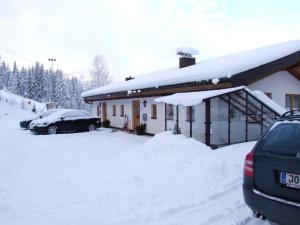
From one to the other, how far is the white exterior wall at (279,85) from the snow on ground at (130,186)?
587cm

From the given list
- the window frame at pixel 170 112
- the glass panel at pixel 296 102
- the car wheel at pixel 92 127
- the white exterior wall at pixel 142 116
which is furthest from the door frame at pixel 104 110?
the glass panel at pixel 296 102

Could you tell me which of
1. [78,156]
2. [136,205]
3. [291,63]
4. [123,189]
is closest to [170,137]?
[78,156]

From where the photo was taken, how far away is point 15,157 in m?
11.0

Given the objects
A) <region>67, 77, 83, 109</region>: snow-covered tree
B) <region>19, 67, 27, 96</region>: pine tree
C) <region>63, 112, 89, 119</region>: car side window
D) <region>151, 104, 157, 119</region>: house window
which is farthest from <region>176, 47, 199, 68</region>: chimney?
<region>19, 67, 27, 96</region>: pine tree

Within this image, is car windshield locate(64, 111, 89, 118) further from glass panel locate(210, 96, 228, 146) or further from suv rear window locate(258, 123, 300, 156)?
suv rear window locate(258, 123, 300, 156)

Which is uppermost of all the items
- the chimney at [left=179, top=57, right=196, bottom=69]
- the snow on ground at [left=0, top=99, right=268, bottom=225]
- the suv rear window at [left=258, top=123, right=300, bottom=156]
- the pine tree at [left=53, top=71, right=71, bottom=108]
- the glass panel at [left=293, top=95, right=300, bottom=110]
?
the pine tree at [left=53, top=71, right=71, bottom=108]

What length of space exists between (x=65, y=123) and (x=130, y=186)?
14.4 meters

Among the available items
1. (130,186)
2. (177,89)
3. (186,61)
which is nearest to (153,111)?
(177,89)

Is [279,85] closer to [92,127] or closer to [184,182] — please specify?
[184,182]

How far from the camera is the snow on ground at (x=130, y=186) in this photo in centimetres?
507

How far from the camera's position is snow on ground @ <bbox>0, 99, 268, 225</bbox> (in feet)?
16.6

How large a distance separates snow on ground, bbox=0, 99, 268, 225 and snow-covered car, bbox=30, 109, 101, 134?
8314 millimetres

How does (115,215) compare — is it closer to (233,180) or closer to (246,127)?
(233,180)

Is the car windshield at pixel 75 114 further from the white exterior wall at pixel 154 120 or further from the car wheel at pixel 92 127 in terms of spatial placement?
the white exterior wall at pixel 154 120
